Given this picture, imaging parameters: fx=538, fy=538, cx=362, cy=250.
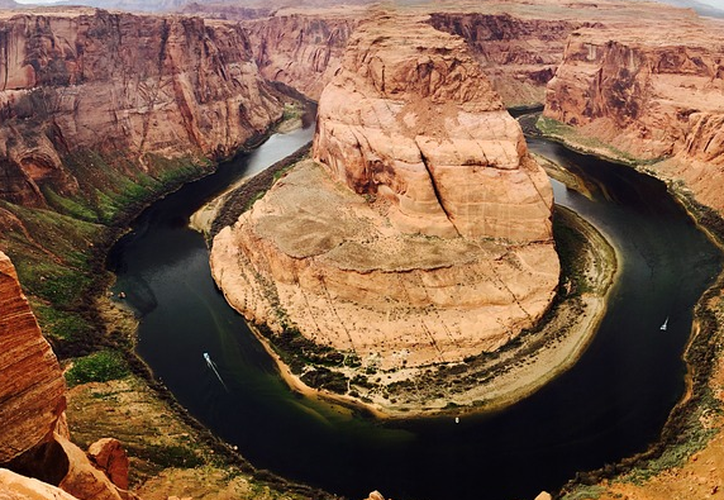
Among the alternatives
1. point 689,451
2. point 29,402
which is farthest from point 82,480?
point 689,451

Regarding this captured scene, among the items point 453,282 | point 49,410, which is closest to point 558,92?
point 453,282

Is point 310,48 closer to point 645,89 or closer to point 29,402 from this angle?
point 645,89

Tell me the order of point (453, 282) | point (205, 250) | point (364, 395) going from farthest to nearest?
point (205, 250), point (453, 282), point (364, 395)

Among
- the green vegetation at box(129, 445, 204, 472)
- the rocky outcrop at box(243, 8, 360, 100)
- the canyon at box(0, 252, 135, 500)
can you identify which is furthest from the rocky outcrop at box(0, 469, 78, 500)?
the rocky outcrop at box(243, 8, 360, 100)

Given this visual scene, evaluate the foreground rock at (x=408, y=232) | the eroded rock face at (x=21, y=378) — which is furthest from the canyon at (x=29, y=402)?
the foreground rock at (x=408, y=232)

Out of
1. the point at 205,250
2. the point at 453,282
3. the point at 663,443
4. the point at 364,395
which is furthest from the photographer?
the point at 205,250

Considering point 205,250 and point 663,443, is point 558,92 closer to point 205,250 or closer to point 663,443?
point 205,250

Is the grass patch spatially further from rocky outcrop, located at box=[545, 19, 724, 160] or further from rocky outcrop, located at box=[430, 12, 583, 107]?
rocky outcrop, located at box=[430, 12, 583, 107]
